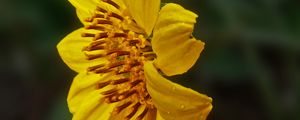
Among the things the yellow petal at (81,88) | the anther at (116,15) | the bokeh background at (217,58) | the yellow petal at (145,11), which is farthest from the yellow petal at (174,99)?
the bokeh background at (217,58)

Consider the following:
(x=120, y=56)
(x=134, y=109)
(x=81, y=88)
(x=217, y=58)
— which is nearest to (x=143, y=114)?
(x=134, y=109)

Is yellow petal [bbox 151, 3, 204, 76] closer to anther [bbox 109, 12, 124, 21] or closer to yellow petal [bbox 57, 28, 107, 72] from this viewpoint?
anther [bbox 109, 12, 124, 21]

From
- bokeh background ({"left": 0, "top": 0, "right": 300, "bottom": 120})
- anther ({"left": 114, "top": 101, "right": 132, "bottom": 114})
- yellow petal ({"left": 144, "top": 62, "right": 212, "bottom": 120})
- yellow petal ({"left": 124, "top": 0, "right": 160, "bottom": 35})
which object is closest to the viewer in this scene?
yellow petal ({"left": 144, "top": 62, "right": 212, "bottom": 120})

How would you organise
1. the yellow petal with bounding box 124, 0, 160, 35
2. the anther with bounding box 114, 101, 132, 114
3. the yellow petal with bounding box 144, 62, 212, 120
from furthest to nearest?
the anther with bounding box 114, 101, 132, 114 → the yellow petal with bounding box 124, 0, 160, 35 → the yellow petal with bounding box 144, 62, 212, 120

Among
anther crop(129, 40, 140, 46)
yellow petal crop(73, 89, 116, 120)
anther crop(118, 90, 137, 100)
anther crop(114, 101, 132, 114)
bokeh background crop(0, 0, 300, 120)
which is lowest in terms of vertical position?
bokeh background crop(0, 0, 300, 120)

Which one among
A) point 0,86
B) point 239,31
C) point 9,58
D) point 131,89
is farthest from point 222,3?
point 0,86

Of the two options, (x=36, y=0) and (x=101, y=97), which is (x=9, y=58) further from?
(x=101, y=97)

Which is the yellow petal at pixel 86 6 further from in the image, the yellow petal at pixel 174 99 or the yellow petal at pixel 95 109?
the yellow petal at pixel 174 99

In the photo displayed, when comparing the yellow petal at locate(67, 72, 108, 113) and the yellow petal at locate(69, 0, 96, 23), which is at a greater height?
the yellow petal at locate(69, 0, 96, 23)

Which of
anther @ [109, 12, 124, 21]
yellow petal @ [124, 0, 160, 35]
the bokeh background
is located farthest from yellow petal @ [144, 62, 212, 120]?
the bokeh background
